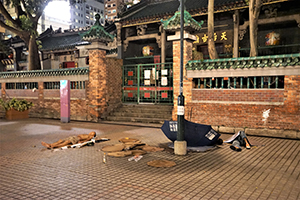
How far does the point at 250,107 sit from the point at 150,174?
19.1 feet

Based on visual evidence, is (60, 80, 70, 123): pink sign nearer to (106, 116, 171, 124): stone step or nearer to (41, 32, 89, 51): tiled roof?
(106, 116, 171, 124): stone step

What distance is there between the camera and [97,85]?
43.3 ft

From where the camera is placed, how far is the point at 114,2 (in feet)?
199

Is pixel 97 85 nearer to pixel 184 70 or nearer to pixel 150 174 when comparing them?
pixel 184 70

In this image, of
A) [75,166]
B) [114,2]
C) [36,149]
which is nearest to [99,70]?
[36,149]

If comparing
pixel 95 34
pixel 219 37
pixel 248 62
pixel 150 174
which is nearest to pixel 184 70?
pixel 248 62

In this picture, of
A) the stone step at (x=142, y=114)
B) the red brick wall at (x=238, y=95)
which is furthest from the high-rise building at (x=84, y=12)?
the red brick wall at (x=238, y=95)

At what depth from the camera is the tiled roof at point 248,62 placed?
28.8 feet

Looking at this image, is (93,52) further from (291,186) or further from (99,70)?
(291,186)

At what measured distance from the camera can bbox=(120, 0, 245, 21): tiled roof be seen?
14.7 metres

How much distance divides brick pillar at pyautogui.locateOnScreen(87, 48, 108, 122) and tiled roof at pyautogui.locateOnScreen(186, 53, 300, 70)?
190 inches

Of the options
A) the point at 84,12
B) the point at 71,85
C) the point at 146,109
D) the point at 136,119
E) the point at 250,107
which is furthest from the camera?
the point at 84,12

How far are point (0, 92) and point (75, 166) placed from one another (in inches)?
605

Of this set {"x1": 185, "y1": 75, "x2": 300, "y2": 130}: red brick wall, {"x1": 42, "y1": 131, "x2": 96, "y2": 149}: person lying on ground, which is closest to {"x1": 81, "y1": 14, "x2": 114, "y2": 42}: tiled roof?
{"x1": 185, "y1": 75, "x2": 300, "y2": 130}: red brick wall
